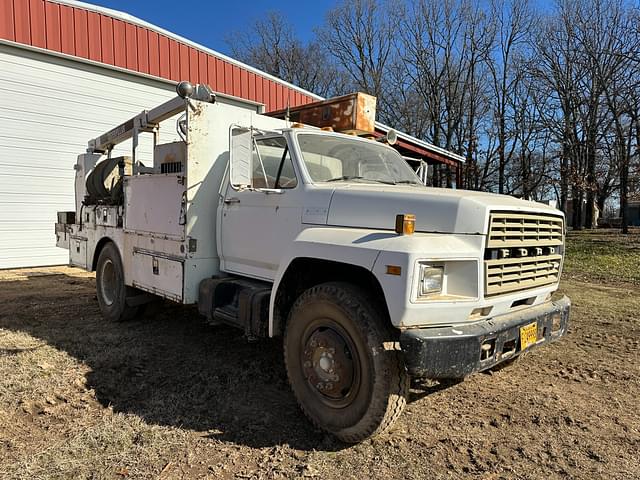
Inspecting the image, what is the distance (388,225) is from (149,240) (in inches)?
119

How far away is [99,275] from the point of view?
20.9ft

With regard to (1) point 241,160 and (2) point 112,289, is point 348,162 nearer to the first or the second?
(1) point 241,160

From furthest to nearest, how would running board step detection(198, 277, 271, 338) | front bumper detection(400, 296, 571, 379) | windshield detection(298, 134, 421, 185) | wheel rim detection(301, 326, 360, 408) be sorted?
windshield detection(298, 134, 421, 185) → running board step detection(198, 277, 271, 338) → wheel rim detection(301, 326, 360, 408) → front bumper detection(400, 296, 571, 379)

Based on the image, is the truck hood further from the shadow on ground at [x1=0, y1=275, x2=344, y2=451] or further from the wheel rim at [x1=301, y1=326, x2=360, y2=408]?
the shadow on ground at [x1=0, y1=275, x2=344, y2=451]

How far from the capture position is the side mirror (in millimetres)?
3908

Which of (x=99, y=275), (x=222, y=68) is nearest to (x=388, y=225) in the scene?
(x=99, y=275)

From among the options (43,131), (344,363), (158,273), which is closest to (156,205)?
(158,273)

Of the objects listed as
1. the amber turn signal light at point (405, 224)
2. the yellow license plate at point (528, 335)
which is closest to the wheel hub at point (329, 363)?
the amber turn signal light at point (405, 224)

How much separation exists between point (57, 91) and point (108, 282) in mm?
6460

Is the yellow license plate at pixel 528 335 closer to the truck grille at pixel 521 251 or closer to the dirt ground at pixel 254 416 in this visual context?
the truck grille at pixel 521 251

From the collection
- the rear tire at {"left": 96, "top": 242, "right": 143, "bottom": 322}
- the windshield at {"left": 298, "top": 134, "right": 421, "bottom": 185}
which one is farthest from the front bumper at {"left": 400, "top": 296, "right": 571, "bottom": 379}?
the rear tire at {"left": 96, "top": 242, "right": 143, "bottom": 322}

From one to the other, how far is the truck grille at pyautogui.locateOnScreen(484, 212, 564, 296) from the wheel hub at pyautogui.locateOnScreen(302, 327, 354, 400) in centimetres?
101

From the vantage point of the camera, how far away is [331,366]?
3.15 m

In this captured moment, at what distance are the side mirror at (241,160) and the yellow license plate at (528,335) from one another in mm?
2389
